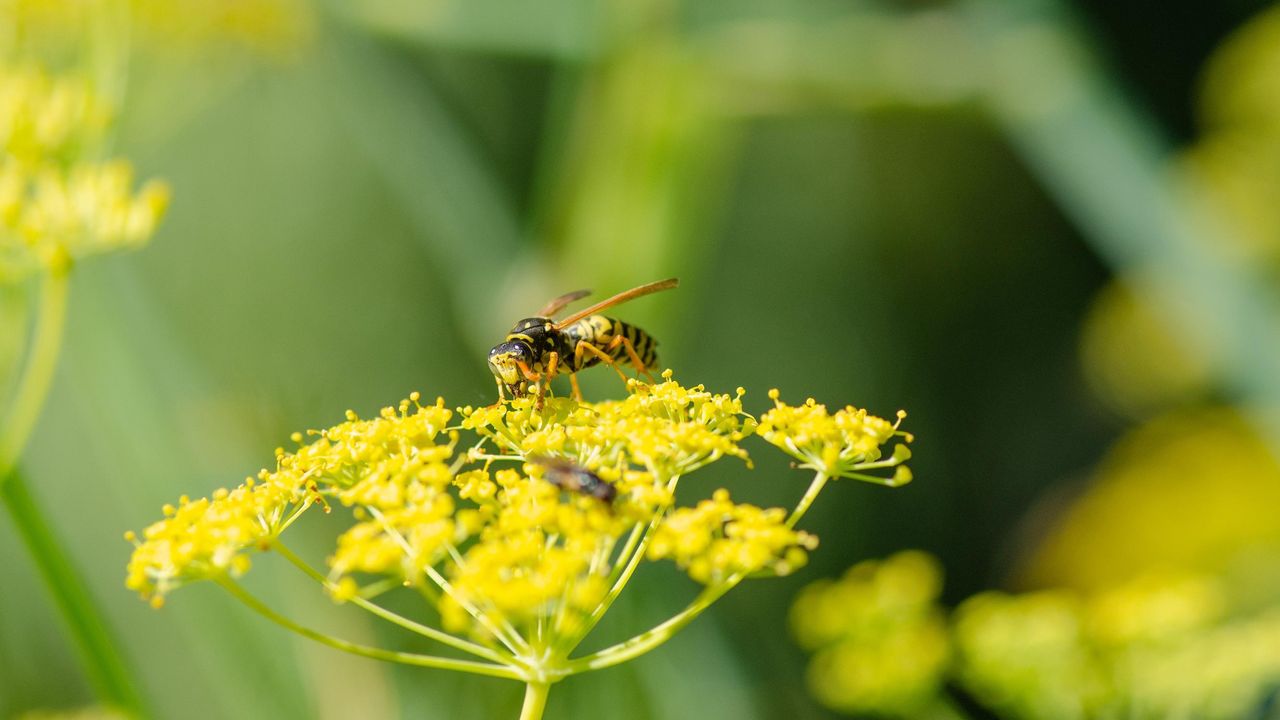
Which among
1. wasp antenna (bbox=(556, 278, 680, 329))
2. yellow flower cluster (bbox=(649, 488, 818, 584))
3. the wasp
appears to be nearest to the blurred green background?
wasp antenna (bbox=(556, 278, 680, 329))

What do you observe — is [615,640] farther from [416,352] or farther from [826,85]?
[416,352]

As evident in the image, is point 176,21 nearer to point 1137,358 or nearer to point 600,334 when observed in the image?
point 600,334

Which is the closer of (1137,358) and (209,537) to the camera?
(209,537)

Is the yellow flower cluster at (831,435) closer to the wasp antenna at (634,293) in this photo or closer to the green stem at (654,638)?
the green stem at (654,638)

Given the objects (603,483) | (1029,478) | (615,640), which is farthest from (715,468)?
(603,483)

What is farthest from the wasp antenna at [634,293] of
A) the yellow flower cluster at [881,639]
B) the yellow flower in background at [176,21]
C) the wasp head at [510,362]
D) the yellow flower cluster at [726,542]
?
the yellow flower in background at [176,21]

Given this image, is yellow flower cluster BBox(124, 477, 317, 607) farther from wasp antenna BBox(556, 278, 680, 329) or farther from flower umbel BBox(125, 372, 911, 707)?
wasp antenna BBox(556, 278, 680, 329)

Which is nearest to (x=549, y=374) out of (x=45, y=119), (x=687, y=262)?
(x=45, y=119)
